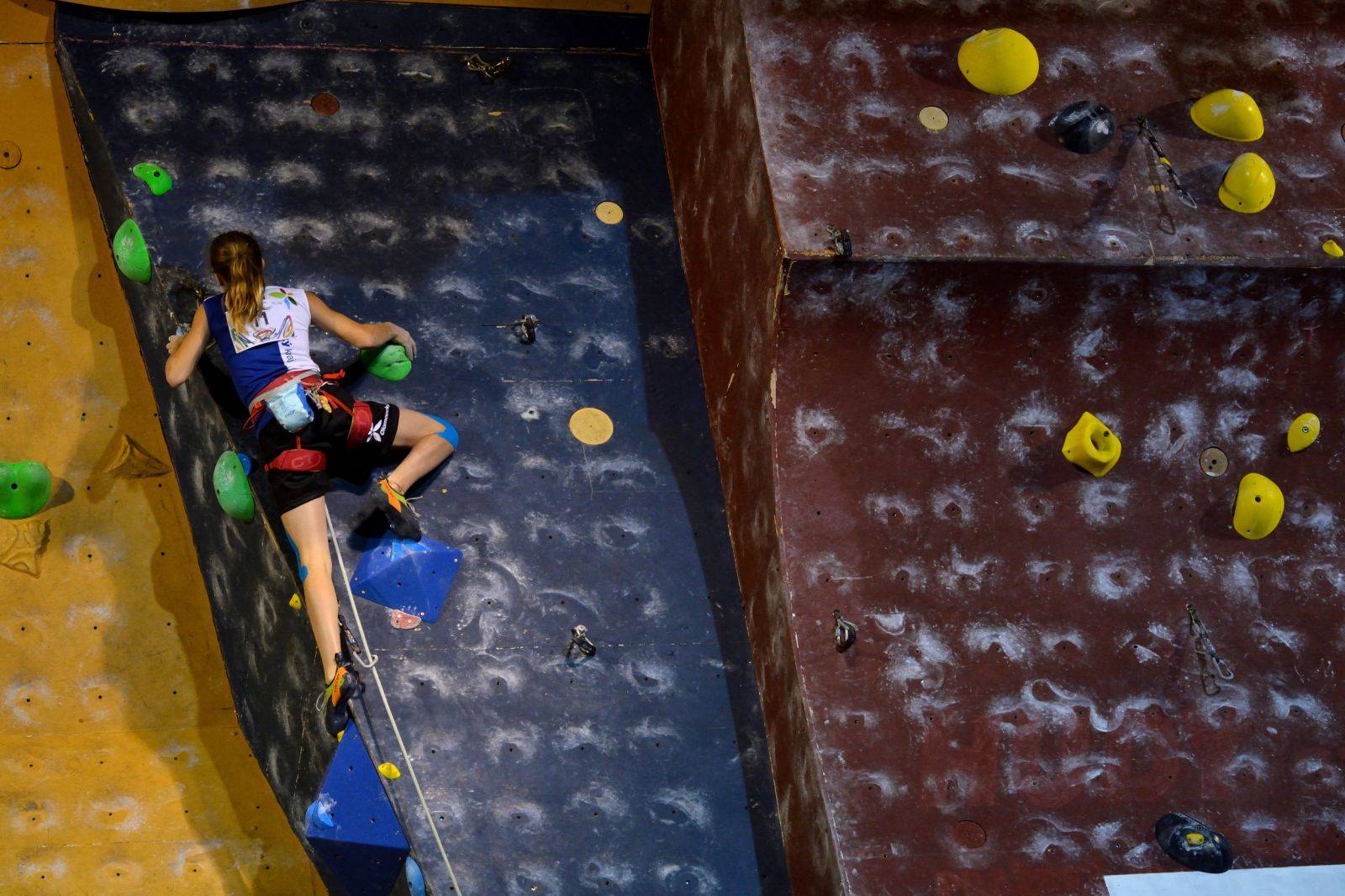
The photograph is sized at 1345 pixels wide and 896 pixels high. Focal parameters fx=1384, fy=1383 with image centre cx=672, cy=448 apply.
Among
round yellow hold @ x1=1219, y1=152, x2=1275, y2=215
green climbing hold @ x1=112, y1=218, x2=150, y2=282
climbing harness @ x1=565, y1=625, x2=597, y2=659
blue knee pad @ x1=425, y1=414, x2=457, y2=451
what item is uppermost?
round yellow hold @ x1=1219, y1=152, x2=1275, y2=215

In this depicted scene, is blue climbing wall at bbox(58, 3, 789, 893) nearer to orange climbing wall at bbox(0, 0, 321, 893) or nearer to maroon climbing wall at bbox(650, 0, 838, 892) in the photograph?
maroon climbing wall at bbox(650, 0, 838, 892)

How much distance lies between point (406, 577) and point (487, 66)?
233cm

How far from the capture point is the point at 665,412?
5.32 meters

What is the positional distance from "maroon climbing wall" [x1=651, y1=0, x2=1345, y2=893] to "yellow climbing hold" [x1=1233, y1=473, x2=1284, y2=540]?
0.19 ft

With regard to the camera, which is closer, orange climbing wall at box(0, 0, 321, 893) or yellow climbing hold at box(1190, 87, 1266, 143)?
yellow climbing hold at box(1190, 87, 1266, 143)

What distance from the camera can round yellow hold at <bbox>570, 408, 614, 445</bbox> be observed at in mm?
5207

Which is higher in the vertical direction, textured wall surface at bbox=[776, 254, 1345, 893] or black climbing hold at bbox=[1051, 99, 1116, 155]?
black climbing hold at bbox=[1051, 99, 1116, 155]

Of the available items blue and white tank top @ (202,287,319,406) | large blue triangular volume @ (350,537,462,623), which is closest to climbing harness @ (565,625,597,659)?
large blue triangular volume @ (350,537,462,623)

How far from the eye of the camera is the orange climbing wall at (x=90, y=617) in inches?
215

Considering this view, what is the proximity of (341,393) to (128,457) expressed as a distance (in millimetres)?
1512

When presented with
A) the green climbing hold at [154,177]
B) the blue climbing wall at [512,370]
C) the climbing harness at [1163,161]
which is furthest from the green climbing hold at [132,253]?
the climbing harness at [1163,161]

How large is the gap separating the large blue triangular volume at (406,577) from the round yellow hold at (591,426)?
712mm

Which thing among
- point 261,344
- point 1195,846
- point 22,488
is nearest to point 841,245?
point 261,344

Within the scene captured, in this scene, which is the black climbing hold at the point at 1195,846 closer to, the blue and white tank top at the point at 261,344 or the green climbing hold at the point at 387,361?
the green climbing hold at the point at 387,361
